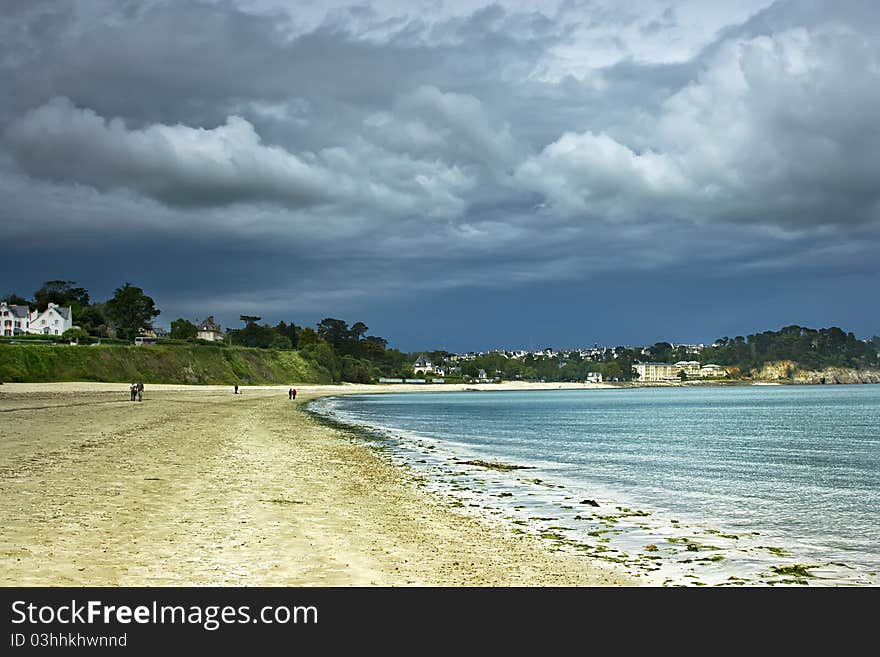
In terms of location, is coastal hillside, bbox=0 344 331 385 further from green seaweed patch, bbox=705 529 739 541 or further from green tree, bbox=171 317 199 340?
green seaweed patch, bbox=705 529 739 541

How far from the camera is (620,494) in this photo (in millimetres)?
20234

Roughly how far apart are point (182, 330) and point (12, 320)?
33.9 meters

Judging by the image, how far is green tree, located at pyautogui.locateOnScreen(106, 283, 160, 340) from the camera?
147 m

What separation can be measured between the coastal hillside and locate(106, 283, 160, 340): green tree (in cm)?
2232

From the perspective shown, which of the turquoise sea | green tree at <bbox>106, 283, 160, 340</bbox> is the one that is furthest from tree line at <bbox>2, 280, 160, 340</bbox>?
the turquoise sea

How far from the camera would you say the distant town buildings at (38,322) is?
132 m

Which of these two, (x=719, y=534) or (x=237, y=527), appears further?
(x=719, y=534)

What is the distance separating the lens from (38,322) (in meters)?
133

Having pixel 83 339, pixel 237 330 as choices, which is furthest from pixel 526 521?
pixel 237 330

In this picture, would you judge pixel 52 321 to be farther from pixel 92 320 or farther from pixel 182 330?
pixel 182 330

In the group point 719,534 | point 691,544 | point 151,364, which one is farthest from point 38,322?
point 691,544

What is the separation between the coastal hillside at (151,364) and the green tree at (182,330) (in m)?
17.0
